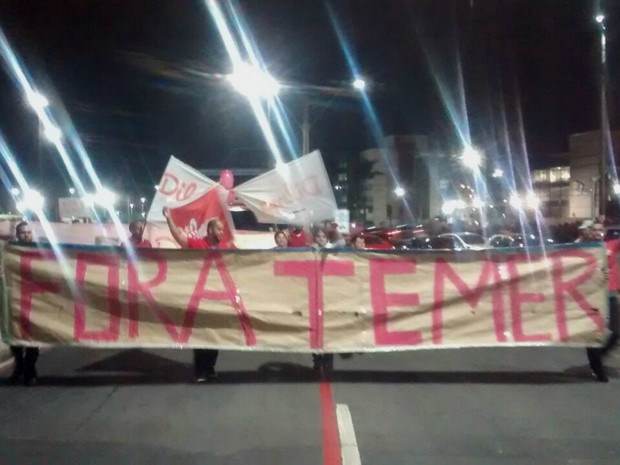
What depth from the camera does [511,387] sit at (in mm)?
7867

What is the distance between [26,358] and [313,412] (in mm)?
3183

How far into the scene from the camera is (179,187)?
11562 mm

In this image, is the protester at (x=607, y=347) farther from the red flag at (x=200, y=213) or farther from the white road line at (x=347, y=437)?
the red flag at (x=200, y=213)

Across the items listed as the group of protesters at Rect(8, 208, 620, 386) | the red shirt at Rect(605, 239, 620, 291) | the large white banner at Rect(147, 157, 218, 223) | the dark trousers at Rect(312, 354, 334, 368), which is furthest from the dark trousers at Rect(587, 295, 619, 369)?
the large white banner at Rect(147, 157, 218, 223)

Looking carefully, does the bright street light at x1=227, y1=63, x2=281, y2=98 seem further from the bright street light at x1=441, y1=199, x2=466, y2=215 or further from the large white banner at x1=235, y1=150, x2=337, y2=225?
the bright street light at x1=441, y1=199, x2=466, y2=215

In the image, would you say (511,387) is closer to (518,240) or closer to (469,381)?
(469,381)

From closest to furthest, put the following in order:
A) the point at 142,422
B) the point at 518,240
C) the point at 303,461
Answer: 1. the point at 303,461
2. the point at 142,422
3. the point at 518,240

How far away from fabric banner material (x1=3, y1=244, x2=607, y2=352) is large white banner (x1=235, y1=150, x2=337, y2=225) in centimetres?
308

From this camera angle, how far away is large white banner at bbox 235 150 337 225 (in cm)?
1109

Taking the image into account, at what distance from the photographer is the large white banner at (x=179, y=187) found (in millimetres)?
11414

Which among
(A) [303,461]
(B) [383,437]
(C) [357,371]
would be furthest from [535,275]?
(A) [303,461]

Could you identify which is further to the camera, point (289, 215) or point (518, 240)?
point (518, 240)

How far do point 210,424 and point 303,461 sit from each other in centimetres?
124

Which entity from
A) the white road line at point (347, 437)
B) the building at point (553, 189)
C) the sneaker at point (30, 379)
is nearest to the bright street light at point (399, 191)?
the building at point (553, 189)
